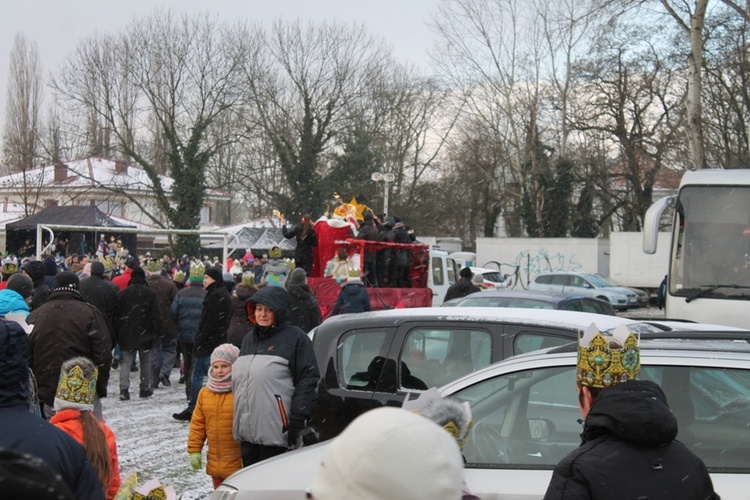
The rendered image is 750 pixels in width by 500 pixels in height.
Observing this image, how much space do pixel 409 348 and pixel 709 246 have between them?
20.4 feet

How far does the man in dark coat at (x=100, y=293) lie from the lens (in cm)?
1183

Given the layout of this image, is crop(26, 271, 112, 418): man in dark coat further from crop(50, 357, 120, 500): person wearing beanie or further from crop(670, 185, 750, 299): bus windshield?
crop(670, 185, 750, 299): bus windshield

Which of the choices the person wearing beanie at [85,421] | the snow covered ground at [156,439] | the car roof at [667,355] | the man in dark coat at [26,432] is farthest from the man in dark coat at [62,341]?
the man in dark coat at [26,432]

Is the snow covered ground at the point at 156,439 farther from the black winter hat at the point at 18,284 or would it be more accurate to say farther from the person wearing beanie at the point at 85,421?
the person wearing beanie at the point at 85,421

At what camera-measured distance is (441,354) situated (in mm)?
6535

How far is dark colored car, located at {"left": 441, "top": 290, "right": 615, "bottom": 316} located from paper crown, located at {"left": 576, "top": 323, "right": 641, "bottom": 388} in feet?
24.1

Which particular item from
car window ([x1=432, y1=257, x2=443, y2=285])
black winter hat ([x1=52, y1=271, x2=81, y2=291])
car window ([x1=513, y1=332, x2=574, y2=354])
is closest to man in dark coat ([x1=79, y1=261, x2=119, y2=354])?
black winter hat ([x1=52, y1=271, x2=81, y2=291])

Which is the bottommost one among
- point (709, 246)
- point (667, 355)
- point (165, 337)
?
point (165, 337)

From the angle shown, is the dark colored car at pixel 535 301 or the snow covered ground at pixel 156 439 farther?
the dark colored car at pixel 535 301

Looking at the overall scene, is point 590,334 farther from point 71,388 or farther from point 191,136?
point 191,136

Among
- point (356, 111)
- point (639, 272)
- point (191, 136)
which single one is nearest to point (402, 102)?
point (356, 111)

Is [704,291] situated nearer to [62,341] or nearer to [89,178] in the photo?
[62,341]

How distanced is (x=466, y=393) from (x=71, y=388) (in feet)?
6.25

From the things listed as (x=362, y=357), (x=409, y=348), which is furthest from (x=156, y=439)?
(x=409, y=348)
